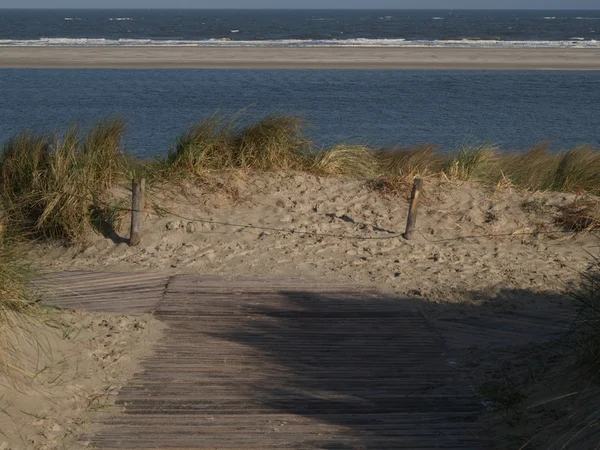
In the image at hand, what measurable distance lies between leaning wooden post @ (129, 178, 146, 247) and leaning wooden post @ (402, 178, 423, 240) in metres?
2.85

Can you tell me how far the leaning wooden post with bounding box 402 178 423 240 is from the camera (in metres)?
8.62

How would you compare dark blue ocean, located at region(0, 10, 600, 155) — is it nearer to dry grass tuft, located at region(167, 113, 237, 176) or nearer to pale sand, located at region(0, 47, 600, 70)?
pale sand, located at region(0, 47, 600, 70)

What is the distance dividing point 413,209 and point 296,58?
2731cm

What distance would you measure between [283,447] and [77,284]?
3.56 meters

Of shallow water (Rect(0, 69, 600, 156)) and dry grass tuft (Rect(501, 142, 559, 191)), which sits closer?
dry grass tuft (Rect(501, 142, 559, 191))

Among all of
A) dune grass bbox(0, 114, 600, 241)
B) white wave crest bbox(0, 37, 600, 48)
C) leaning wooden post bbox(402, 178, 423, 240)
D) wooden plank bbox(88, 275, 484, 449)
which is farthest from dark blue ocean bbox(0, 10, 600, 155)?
white wave crest bbox(0, 37, 600, 48)

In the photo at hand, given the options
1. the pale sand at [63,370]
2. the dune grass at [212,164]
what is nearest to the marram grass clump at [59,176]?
the dune grass at [212,164]

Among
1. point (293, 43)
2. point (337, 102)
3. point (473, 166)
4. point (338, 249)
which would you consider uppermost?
point (293, 43)

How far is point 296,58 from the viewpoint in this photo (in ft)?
115

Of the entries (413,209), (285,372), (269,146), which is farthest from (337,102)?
(285,372)

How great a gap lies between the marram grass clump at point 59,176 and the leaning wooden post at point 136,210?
1.98ft

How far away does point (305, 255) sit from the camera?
8.36 metres

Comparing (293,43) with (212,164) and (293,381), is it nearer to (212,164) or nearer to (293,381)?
(212,164)

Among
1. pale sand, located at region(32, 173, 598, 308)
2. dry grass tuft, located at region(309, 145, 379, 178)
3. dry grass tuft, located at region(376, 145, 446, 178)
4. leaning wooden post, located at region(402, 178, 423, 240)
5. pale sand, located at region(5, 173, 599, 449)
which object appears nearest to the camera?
pale sand, located at region(5, 173, 599, 449)
